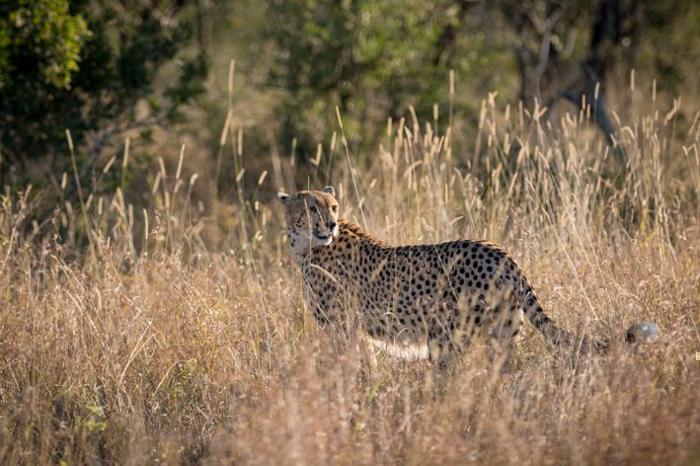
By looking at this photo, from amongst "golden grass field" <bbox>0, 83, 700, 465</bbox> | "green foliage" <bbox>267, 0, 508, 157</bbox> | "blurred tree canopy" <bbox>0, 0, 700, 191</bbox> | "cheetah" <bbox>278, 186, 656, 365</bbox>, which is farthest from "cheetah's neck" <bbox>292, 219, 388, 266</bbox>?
"green foliage" <bbox>267, 0, 508, 157</bbox>

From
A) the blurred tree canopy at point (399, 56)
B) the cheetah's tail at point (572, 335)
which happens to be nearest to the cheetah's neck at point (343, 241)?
the cheetah's tail at point (572, 335)

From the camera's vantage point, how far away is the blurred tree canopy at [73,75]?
7.34m

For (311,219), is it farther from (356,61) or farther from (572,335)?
(356,61)

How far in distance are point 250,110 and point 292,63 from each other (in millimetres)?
2964

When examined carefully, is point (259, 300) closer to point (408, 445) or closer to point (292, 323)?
point (292, 323)

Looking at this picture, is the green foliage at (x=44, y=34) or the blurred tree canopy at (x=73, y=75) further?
the blurred tree canopy at (x=73, y=75)

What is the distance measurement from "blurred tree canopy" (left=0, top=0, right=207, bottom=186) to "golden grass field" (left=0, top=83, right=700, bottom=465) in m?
1.64

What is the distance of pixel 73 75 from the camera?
28.0ft

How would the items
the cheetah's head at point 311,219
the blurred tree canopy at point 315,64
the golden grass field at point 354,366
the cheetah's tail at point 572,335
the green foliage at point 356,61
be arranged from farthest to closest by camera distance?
the green foliage at point 356,61 < the blurred tree canopy at point 315,64 < the cheetah's head at point 311,219 < the cheetah's tail at point 572,335 < the golden grass field at point 354,366

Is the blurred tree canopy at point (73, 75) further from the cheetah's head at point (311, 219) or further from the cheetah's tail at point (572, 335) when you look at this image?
the cheetah's tail at point (572, 335)

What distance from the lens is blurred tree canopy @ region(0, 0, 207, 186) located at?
734 cm

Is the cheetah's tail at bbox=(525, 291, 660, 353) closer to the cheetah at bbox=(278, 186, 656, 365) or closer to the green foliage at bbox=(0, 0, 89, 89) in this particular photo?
the cheetah at bbox=(278, 186, 656, 365)

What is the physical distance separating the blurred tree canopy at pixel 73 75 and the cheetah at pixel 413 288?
111 inches

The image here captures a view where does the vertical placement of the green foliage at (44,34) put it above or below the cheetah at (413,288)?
above
